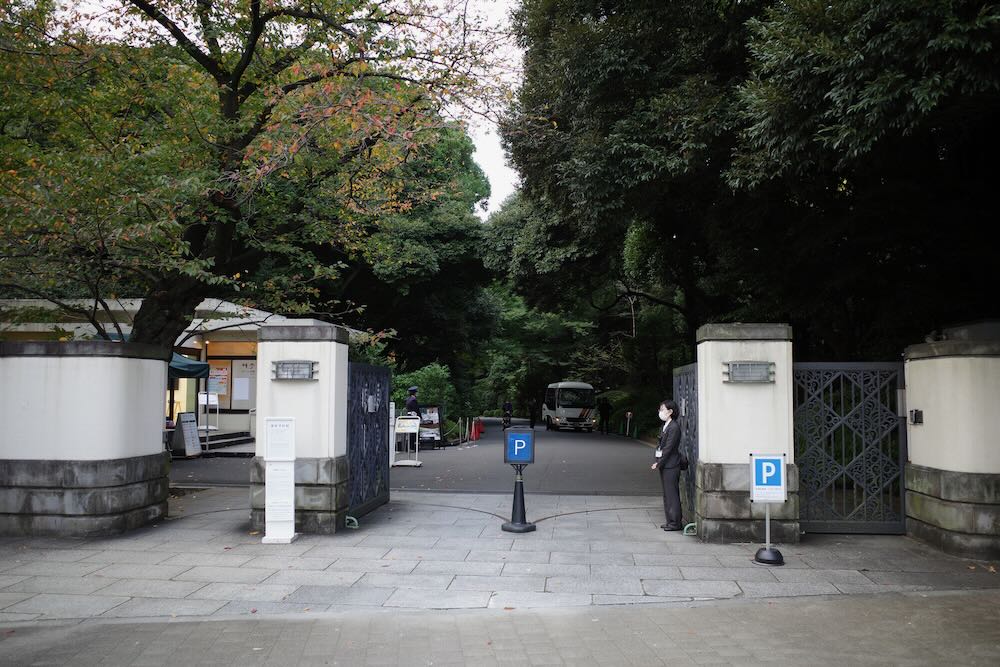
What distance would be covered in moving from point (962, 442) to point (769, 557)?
107 inches

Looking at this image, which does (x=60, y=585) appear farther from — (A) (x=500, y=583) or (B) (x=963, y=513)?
(B) (x=963, y=513)

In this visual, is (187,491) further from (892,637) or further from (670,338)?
(670,338)

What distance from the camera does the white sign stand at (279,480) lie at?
878 centimetres

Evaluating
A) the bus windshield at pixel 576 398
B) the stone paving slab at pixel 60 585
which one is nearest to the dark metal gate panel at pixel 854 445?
the stone paving slab at pixel 60 585

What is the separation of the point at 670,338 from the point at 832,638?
2955 cm

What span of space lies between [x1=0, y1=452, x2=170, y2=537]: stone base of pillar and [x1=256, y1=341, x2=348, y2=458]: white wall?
73.3 inches

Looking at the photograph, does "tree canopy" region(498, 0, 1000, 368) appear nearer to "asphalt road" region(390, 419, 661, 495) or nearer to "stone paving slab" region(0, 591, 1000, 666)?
"stone paving slab" region(0, 591, 1000, 666)

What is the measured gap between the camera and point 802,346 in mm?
19125

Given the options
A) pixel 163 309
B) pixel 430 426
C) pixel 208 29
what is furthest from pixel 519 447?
pixel 430 426

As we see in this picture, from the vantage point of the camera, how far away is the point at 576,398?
129 feet

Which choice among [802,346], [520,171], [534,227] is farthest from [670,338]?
[520,171]

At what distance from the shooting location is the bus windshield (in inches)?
1545

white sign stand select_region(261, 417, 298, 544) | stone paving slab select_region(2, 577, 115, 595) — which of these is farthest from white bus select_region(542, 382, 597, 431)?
stone paving slab select_region(2, 577, 115, 595)

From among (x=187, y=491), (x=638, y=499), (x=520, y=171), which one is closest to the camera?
(x=638, y=499)
